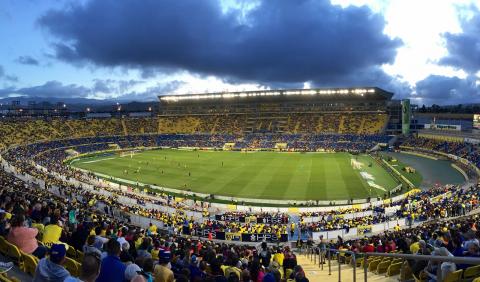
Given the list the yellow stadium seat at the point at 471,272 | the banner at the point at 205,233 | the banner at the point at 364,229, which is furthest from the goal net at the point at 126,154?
the yellow stadium seat at the point at 471,272

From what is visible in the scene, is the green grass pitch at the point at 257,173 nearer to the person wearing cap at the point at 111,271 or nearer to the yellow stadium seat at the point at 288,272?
the yellow stadium seat at the point at 288,272

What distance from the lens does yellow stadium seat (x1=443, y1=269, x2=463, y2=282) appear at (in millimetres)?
6244

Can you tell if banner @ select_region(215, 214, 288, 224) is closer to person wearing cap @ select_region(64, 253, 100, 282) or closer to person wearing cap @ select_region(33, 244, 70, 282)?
person wearing cap @ select_region(33, 244, 70, 282)

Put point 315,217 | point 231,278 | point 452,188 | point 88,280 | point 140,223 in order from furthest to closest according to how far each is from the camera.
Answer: point 452,188 < point 315,217 < point 140,223 < point 231,278 < point 88,280

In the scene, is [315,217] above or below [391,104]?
below

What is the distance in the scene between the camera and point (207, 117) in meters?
119

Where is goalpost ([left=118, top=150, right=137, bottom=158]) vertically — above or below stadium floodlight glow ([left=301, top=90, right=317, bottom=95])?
below

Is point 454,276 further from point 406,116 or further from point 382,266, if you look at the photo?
point 406,116

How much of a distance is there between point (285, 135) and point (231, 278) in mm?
95779

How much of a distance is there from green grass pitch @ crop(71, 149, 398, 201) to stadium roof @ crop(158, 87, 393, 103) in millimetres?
32528

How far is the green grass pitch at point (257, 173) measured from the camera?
147ft

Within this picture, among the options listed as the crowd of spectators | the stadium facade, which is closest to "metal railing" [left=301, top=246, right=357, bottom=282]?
the crowd of spectators

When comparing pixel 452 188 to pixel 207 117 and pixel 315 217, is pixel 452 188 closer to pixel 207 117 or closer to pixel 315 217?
A: pixel 315 217

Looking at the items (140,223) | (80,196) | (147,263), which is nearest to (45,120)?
(80,196)
